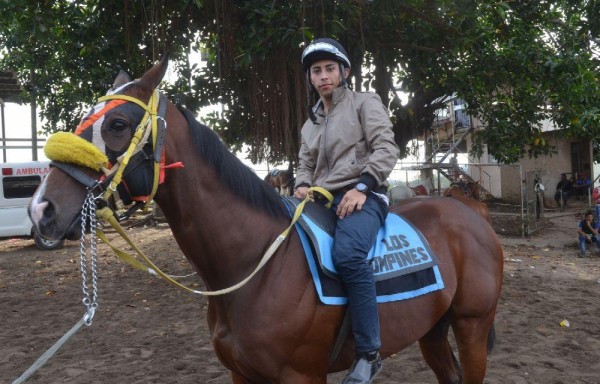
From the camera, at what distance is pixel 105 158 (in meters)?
1.95

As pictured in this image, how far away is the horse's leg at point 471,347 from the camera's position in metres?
3.21

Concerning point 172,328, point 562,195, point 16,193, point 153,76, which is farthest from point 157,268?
point 562,195

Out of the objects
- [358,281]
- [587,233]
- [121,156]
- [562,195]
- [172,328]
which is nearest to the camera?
[121,156]

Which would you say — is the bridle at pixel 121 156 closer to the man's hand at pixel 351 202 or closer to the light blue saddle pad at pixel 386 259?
the light blue saddle pad at pixel 386 259

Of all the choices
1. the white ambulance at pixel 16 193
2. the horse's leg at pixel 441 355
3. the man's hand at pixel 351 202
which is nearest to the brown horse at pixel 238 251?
the man's hand at pixel 351 202

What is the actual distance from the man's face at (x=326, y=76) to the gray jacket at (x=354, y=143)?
0.05 m

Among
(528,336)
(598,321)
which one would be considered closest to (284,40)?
(528,336)

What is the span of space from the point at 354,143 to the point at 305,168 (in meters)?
0.45

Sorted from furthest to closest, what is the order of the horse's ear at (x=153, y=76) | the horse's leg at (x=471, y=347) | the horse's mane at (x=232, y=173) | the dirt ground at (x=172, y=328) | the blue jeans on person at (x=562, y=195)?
the blue jeans on person at (x=562, y=195) → the dirt ground at (x=172, y=328) → the horse's leg at (x=471, y=347) → the horse's mane at (x=232, y=173) → the horse's ear at (x=153, y=76)

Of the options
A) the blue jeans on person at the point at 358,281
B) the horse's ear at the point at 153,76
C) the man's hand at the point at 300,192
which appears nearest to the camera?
the horse's ear at the point at 153,76

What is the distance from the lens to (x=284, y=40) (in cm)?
593

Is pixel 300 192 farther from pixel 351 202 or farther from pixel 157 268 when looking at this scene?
pixel 157 268

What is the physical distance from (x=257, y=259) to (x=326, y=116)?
3.22 feet

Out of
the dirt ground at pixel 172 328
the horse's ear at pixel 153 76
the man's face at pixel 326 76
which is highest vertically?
the man's face at pixel 326 76
